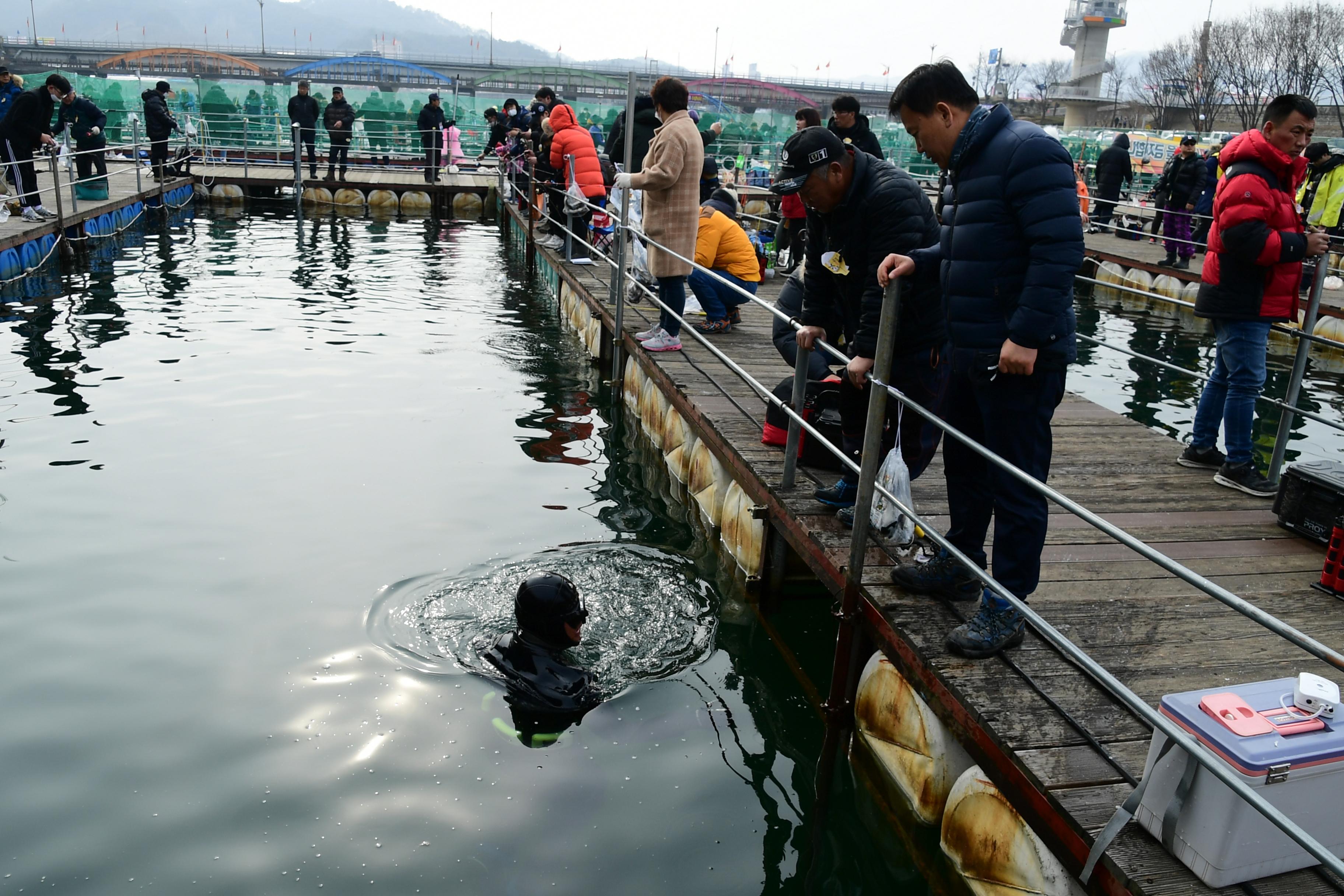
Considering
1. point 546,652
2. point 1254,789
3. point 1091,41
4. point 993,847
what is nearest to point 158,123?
point 546,652

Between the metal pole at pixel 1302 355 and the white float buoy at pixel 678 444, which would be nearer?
the metal pole at pixel 1302 355

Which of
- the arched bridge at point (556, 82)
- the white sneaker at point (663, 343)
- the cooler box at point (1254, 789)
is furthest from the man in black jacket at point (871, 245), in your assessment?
the arched bridge at point (556, 82)

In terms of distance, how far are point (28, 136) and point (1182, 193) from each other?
18.5 m

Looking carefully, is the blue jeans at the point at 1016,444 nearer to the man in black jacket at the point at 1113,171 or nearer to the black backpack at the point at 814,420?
the black backpack at the point at 814,420

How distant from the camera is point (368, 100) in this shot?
104ft

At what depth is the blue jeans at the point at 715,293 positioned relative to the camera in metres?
8.95

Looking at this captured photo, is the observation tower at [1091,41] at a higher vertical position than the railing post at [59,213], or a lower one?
higher

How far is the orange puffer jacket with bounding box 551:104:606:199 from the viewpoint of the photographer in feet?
39.1

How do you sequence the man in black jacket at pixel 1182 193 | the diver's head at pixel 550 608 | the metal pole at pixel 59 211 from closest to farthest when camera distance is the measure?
1. the diver's head at pixel 550 608
2. the metal pole at pixel 59 211
3. the man in black jacket at pixel 1182 193

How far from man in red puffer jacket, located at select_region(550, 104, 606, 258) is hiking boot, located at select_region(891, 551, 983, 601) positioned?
846 cm

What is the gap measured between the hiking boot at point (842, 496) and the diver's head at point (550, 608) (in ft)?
4.74

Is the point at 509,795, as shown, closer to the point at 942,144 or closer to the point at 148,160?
the point at 942,144

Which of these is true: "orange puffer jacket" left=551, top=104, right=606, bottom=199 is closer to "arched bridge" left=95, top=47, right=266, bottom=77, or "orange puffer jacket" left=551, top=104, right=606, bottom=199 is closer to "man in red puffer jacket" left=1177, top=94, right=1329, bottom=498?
"man in red puffer jacket" left=1177, top=94, right=1329, bottom=498

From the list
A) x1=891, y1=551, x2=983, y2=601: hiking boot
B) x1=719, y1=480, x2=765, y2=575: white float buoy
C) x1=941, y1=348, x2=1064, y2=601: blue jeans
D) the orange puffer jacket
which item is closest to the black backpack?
x1=719, y1=480, x2=765, y2=575: white float buoy
